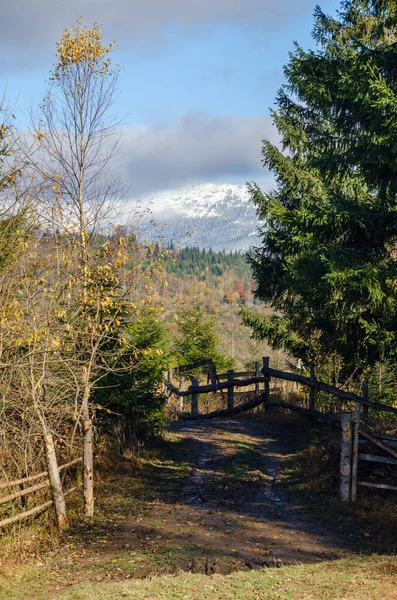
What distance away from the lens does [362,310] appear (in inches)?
477

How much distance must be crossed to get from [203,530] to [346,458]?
316 cm

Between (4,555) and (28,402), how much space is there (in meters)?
3.19

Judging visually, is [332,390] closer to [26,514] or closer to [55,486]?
[55,486]

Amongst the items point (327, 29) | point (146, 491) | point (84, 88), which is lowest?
point (146, 491)

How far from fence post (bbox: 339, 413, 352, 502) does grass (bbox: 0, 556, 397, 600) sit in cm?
301

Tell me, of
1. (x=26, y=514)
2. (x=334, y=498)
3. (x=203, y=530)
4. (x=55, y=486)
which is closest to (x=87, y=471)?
(x=55, y=486)

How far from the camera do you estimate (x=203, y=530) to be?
946 centimetres

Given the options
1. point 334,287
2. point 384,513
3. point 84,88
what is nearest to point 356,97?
point 334,287

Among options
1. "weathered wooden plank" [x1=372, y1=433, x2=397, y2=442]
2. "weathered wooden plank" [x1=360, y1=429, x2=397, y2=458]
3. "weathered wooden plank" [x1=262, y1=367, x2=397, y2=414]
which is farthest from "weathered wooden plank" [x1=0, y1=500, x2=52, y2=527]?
"weathered wooden plank" [x1=262, y1=367, x2=397, y2=414]

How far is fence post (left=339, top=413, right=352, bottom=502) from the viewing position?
10695 millimetres

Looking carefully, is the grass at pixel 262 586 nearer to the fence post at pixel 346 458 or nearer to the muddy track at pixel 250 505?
the muddy track at pixel 250 505

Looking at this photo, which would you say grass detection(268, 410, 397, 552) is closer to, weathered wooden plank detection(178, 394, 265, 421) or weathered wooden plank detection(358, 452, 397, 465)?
weathered wooden plank detection(358, 452, 397, 465)

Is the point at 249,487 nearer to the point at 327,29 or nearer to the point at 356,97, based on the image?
the point at 356,97

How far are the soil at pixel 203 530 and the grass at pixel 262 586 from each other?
1.32 ft
